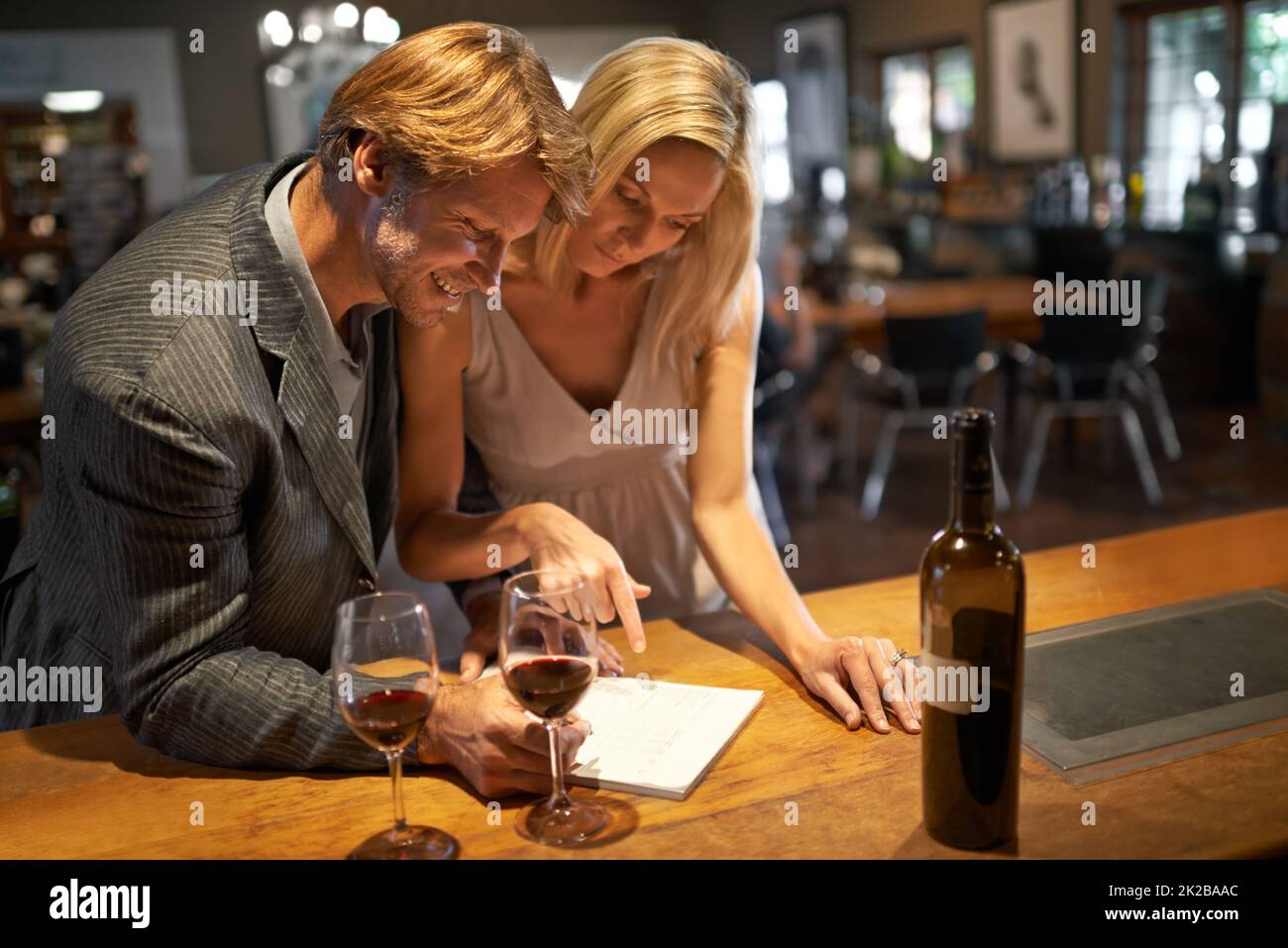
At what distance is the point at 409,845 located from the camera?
45.3 inches

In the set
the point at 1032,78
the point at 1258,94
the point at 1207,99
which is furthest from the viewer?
the point at 1032,78

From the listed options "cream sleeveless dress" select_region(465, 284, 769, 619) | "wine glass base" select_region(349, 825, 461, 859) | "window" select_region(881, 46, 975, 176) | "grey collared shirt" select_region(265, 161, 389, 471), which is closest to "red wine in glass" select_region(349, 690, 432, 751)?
"wine glass base" select_region(349, 825, 461, 859)

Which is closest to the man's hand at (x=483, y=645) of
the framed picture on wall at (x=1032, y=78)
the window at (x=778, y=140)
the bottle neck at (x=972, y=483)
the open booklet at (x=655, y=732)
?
the open booklet at (x=655, y=732)

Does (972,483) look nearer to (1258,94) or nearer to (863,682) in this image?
(863,682)

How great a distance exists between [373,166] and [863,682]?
826mm

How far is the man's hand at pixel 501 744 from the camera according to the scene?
1.23 meters

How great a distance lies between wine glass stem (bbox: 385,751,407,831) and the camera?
1.13 meters

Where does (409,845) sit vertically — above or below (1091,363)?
below

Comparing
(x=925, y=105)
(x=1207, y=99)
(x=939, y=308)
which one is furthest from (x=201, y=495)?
(x=925, y=105)

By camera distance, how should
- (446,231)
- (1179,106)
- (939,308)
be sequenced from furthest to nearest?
(1179,106)
(939,308)
(446,231)

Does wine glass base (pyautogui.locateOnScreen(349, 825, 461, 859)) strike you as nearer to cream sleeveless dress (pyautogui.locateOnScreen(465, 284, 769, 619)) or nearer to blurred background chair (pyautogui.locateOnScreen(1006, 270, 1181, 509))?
cream sleeveless dress (pyautogui.locateOnScreen(465, 284, 769, 619))

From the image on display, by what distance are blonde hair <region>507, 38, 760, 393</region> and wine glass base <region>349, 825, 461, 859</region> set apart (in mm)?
957
